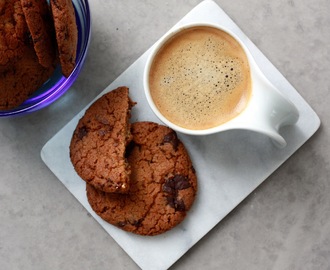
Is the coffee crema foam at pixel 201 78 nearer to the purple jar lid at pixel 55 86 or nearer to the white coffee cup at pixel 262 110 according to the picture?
the white coffee cup at pixel 262 110

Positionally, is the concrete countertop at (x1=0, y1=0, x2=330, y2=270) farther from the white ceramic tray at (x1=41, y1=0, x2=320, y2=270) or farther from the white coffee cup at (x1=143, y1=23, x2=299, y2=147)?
Answer: the white coffee cup at (x1=143, y1=23, x2=299, y2=147)

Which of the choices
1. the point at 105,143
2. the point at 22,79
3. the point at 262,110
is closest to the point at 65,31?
the point at 22,79

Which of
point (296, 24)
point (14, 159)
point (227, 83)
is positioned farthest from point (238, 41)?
point (14, 159)

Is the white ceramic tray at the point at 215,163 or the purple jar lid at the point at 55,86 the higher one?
the purple jar lid at the point at 55,86

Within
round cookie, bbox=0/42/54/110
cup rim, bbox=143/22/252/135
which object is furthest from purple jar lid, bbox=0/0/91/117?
cup rim, bbox=143/22/252/135

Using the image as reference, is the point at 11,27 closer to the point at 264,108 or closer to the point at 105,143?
the point at 105,143

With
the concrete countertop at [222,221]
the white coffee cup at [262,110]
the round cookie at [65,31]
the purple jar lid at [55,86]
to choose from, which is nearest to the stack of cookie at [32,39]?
the round cookie at [65,31]
